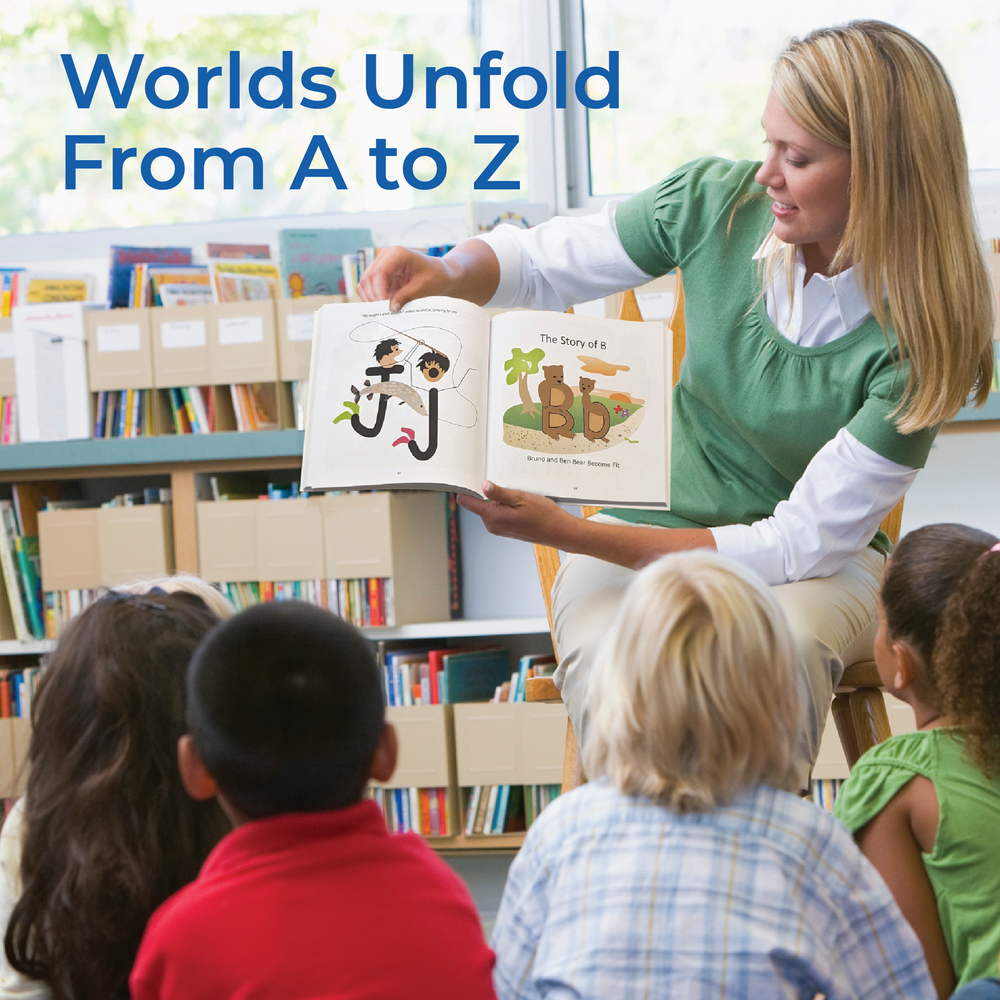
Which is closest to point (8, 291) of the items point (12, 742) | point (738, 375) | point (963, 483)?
point (12, 742)

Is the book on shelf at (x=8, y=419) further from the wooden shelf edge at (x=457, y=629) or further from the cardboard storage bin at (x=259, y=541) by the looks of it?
the wooden shelf edge at (x=457, y=629)

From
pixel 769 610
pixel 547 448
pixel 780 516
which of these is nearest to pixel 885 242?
pixel 780 516

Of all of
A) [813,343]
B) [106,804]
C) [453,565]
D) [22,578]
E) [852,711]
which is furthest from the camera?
[453,565]

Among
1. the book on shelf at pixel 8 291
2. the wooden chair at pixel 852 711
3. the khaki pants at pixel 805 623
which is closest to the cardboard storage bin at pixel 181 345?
the book on shelf at pixel 8 291

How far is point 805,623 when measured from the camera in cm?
125

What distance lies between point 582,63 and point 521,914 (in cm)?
236

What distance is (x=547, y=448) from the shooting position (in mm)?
1238

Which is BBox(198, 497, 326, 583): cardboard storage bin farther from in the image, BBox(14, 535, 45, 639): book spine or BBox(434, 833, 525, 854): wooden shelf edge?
BBox(434, 833, 525, 854): wooden shelf edge

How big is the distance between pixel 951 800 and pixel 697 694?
37cm

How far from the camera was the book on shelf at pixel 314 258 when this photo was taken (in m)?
2.52

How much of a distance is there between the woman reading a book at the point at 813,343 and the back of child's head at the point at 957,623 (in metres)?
0.11

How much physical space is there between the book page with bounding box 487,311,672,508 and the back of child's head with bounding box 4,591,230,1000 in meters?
0.40

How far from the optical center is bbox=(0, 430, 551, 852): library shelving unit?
7.88 ft

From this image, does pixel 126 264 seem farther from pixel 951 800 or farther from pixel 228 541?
pixel 951 800
